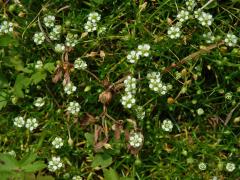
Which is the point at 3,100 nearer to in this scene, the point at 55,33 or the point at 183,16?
the point at 55,33

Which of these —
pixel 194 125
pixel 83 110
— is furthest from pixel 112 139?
pixel 194 125

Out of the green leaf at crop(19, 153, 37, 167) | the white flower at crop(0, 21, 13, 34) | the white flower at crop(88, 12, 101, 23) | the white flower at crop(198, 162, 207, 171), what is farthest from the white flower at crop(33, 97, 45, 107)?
the white flower at crop(198, 162, 207, 171)

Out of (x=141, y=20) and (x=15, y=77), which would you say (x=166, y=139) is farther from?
(x=15, y=77)

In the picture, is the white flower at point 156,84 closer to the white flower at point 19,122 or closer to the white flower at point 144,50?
the white flower at point 144,50

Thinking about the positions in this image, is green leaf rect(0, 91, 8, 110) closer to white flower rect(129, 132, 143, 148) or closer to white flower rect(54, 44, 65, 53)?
white flower rect(54, 44, 65, 53)

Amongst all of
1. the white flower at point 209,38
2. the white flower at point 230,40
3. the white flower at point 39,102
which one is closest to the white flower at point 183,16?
the white flower at point 209,38

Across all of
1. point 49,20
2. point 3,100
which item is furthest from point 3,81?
point 49,20

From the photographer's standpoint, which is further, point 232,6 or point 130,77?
point 232,6
